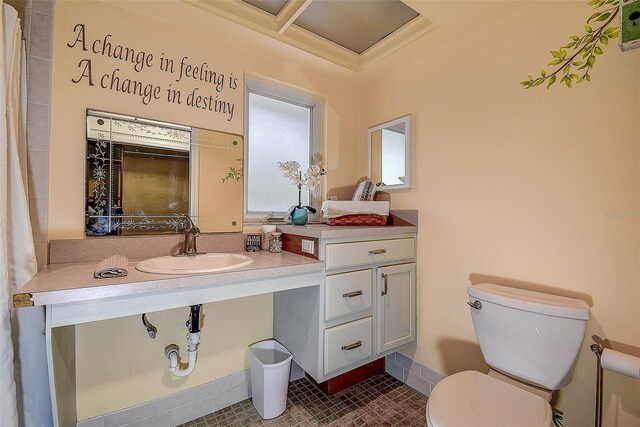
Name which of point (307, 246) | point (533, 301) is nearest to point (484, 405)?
point (533, 301)

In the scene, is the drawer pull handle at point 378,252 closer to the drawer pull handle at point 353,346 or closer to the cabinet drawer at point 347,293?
the cabinet drawer at point 347,293

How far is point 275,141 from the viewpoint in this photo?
6.39 feet

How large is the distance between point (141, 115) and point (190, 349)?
1.22m

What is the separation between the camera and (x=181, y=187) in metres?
1.50

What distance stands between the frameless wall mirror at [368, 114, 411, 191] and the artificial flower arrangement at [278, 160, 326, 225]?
18.8 inches

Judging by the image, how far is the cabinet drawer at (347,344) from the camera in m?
1.41

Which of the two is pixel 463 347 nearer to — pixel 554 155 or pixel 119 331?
pixel 554 155

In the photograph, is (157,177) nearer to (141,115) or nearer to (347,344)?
(141,115)

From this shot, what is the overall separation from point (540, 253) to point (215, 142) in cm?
178

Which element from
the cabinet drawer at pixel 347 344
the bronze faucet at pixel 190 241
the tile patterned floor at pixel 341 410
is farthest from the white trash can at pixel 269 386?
the bronze faucet at pixel 190 241

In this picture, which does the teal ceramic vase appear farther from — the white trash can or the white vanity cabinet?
the white trash can

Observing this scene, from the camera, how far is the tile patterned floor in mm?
1454

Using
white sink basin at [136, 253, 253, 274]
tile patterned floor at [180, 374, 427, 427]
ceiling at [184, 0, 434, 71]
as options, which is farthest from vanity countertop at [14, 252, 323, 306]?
ceiling at [184, 0, 434, 71]

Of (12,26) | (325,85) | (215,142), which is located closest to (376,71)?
(325,85)
